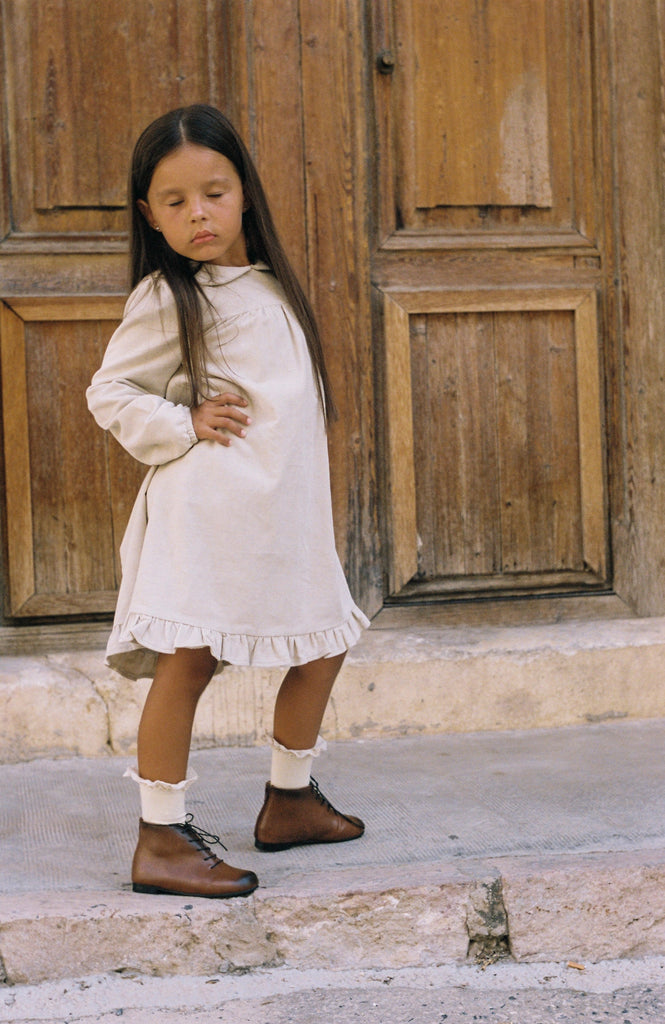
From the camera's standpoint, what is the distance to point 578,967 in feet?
7.08

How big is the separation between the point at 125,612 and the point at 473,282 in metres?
1.76

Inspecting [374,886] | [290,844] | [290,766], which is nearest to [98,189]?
[290,766]

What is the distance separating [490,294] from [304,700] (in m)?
1.62

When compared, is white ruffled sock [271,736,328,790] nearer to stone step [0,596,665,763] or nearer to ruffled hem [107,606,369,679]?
ruffled hem [107,606,369,679]

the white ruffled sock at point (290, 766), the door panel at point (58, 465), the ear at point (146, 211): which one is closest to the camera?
the ear at point (146, 211)

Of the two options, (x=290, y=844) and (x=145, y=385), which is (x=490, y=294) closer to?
(x=145, y=385)

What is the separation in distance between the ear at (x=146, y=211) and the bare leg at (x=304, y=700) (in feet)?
3.07

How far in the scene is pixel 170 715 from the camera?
211 centimetres

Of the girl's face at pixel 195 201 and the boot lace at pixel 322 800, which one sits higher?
the girl's face at pixel 195 201

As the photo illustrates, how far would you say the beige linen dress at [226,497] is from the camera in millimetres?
2109

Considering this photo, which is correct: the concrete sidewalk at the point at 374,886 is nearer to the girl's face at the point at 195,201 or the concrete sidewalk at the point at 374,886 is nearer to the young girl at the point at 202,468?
the young girl at the point at 202,468

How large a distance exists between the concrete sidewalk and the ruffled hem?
43cm

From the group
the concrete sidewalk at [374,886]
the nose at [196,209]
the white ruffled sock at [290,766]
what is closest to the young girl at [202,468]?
the nose at [196,209]

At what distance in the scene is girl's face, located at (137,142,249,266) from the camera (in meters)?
2.14
